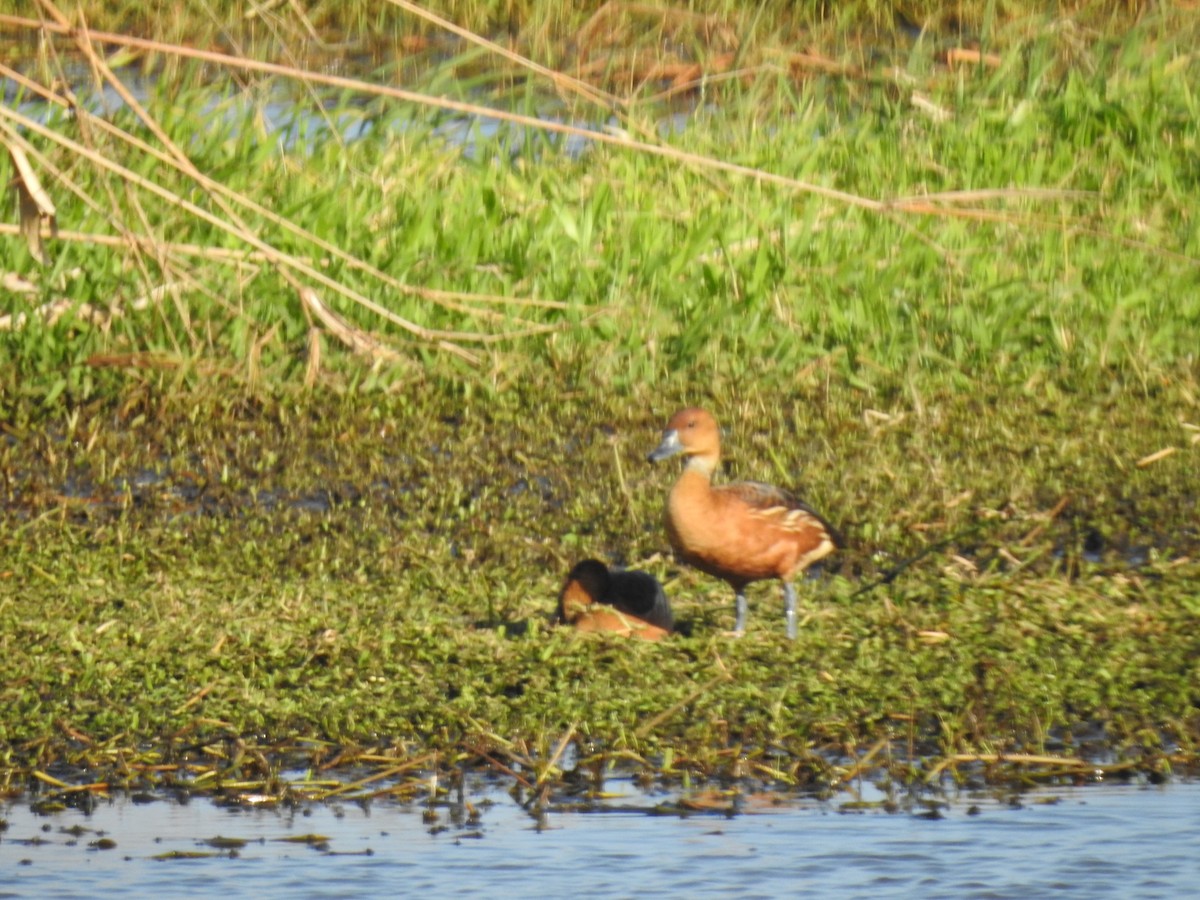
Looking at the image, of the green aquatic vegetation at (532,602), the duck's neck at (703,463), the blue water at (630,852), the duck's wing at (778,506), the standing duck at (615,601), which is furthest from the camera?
the duck's neck at (703,463)

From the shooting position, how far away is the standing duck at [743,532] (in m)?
6.04

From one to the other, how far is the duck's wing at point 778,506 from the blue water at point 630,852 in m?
1.47

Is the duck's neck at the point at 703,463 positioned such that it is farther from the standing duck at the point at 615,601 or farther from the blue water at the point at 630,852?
the blue water at the point at 630,852

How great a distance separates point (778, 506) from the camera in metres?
6.26

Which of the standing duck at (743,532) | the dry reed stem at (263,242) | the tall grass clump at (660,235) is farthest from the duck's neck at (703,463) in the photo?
the tall grass clump at (660,235)

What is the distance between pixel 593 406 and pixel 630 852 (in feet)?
12.2

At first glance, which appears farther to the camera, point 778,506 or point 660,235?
point 660,235

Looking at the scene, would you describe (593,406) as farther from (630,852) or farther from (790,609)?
(630,852)

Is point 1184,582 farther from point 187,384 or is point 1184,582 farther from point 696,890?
point 187,384

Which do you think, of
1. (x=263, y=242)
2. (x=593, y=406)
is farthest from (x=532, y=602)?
(x=593, y=406)

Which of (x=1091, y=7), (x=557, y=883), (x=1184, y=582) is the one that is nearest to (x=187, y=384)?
(x=1184, y=582)

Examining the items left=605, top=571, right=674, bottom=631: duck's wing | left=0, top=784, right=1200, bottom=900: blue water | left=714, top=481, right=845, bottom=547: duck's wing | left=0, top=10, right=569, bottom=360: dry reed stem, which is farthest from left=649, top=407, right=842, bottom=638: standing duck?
left=0, top=784, right=1200, bottom=900: blue water

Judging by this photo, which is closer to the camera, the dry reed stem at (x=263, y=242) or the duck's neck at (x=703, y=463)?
the dry reed stem at (x=263, y=242)

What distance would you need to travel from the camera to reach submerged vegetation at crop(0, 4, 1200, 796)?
534 centimetres
